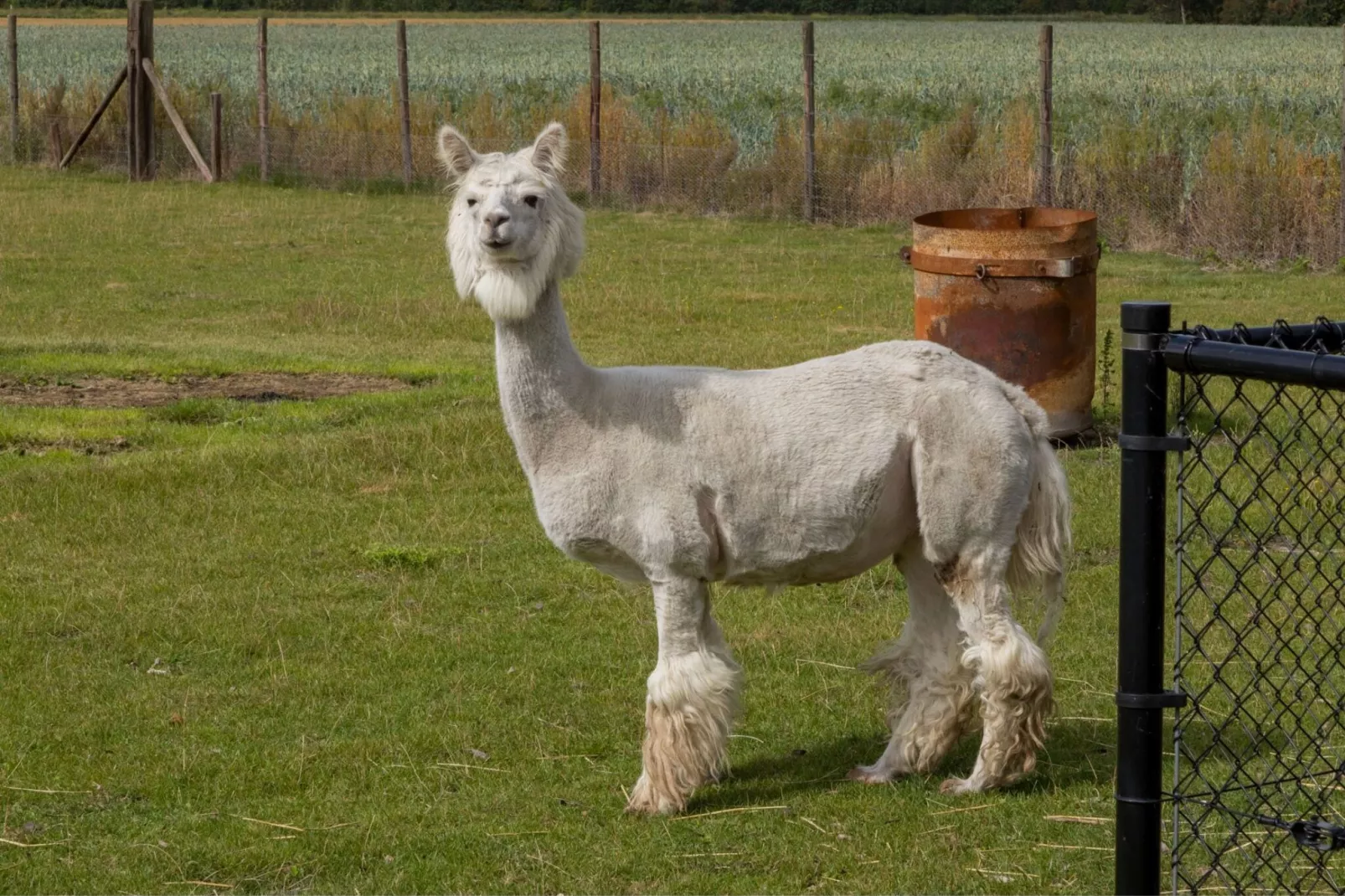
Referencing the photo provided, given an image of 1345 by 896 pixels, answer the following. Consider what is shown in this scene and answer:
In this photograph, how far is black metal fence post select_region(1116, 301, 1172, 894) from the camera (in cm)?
336

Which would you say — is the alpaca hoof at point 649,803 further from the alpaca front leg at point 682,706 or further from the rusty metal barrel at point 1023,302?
the rusty metal barrel at point 1023,302

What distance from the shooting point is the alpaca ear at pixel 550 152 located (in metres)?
5.56

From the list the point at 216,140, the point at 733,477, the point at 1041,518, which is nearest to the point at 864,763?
the point at 1041,518

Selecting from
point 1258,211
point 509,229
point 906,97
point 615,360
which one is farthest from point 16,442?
point 906,97

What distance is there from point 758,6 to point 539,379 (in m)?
82.3

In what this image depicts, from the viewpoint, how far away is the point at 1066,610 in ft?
24.7

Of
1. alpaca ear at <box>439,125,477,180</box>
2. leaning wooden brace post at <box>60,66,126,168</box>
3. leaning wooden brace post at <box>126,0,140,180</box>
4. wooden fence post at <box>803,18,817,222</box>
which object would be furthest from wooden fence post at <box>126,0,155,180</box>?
alpaca ear at <box>439,125,477,180</box>

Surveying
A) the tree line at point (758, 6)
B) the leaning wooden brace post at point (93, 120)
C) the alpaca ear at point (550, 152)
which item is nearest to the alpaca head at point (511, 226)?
the alpaca ear at point (550, 152)

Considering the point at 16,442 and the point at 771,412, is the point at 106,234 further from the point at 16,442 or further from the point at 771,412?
the point at 771,412

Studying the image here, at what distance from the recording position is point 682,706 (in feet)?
17.9

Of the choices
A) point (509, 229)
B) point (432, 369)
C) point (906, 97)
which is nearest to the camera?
point (509, 229)

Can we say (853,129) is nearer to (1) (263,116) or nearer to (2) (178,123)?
(1) (263,116)

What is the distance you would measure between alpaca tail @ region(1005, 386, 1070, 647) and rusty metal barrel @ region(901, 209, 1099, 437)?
14.4 feet

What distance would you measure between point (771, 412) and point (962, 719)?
1.22 meters
